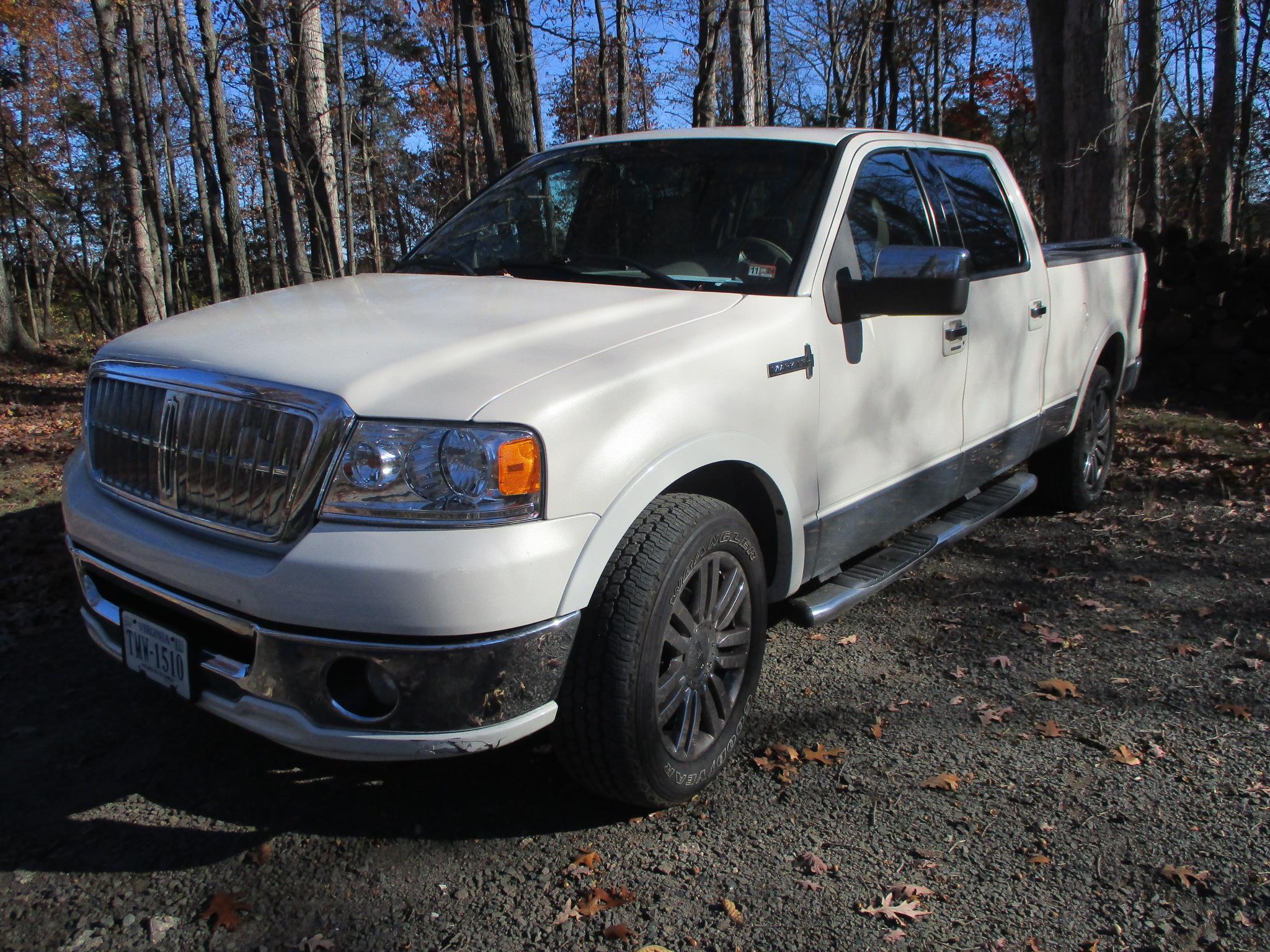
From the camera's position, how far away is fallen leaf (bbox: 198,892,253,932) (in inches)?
97.0

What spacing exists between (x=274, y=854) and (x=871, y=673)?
7.43 ft

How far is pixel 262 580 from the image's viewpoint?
234 cm

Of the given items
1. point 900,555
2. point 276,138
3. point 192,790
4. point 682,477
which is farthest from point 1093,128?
point 276,138

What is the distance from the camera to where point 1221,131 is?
51.3 feet

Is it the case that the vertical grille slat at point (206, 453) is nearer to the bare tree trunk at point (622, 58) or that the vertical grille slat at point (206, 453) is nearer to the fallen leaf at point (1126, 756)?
the fallen leaf at point (1126, 756)

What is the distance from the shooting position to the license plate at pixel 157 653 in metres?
2.56

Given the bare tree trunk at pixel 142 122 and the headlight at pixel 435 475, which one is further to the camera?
the bare tree trunk at pixel 142 122

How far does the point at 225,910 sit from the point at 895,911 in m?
1.68

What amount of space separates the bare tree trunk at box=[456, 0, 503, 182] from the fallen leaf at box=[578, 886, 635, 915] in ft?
25.4

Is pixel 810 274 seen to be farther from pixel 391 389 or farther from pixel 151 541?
pixel 151 541

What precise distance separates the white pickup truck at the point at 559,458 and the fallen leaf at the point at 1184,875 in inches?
48.1

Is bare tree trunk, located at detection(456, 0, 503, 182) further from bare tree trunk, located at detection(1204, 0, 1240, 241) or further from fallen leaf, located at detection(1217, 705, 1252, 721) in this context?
bare tree trunk, located at detection(1204, 0, 1240, 241)

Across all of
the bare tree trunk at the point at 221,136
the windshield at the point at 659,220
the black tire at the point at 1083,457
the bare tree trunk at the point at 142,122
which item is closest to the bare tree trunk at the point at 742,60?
the bare tree trunk at the point at 221,136

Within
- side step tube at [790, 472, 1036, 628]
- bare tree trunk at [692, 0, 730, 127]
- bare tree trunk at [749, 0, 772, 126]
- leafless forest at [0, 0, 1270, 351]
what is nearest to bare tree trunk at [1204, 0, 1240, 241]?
leafless forest at [0, 0, 1270, 351]
